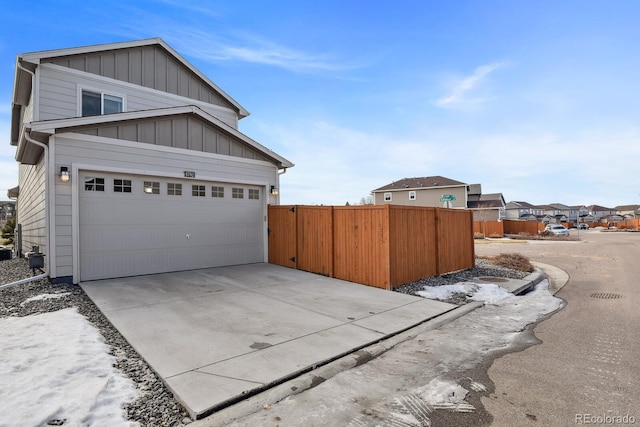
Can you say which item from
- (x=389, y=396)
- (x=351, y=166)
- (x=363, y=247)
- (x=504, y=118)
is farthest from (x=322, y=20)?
(x=351, y=166)

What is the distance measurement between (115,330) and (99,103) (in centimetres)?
852

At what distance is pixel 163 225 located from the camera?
28.1 ft

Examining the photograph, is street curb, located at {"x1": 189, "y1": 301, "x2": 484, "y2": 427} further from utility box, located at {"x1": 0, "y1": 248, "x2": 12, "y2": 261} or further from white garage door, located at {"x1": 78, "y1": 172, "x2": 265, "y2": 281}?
utility box, located at {"x1": 0, "y1": 248, "x2": 12, "y2": 261}

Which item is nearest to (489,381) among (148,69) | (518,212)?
(148,69)

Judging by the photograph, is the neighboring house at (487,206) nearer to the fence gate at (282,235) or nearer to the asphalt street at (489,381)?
the fence gate at (282,235)

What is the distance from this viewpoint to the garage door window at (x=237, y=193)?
9938 mm

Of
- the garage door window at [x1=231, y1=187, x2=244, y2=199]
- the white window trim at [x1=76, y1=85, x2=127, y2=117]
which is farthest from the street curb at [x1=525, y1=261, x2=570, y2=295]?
the white window trim at [x1=76, y1=85, x2=127, y2=117]

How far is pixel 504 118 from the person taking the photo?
15859mm

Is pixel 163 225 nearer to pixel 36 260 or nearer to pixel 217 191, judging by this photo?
pixel 217 191

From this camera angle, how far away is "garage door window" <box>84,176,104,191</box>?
7.47m

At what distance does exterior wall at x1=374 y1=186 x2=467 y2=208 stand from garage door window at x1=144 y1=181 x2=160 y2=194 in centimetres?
3230

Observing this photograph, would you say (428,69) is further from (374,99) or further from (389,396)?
(389,396)

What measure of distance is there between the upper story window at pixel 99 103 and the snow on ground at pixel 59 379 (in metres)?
7.67

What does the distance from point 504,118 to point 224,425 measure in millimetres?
Result: 17995
